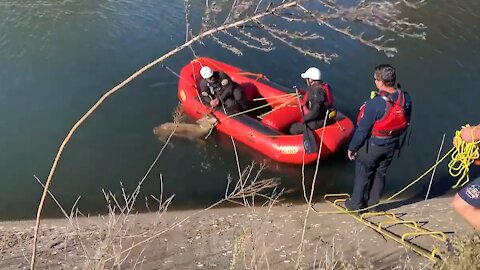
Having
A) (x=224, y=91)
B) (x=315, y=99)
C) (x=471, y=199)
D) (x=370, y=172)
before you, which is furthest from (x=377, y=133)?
(x=224, y=91)

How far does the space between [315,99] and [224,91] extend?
1456mm

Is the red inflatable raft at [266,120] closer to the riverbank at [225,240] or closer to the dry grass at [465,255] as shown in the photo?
the riverbank at [225,240]

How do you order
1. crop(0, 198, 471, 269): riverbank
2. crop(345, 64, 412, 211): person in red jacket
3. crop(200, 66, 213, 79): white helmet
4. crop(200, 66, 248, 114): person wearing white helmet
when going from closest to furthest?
crop(0, 198, 471, 269): riverbank
crop(345, 64, 412, 211): person in red jacket
crop(200, 66, 213, 79): white helmet
crop(200, 66, 248, 114): person wearing white helmet

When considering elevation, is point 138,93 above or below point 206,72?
below

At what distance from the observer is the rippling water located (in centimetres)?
705

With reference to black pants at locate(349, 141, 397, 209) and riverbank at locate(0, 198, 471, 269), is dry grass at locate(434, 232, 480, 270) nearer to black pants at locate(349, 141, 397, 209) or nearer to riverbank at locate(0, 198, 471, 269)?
riverbank at locate(0, 198, 471, 269)

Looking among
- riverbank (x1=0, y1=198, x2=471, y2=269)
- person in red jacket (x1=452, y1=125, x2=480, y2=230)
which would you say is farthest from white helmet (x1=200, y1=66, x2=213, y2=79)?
person in red jacket (x1=452, y1=125, x2=480, y2=230)

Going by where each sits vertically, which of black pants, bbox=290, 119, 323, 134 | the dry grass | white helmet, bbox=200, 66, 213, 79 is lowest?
black pants, bbox=290, 119, 323, 134

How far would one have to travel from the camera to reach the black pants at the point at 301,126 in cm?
689

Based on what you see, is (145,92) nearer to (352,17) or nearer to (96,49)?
(96,49)

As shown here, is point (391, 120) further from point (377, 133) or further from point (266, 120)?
point (266, 120)

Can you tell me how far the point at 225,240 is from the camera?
206 inches

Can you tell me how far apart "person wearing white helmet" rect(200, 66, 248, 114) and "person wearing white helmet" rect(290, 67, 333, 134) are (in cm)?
101

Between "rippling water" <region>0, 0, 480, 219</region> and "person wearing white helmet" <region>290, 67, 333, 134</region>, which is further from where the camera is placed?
"rippling water" <region>0, 0, 480, 219</region>
